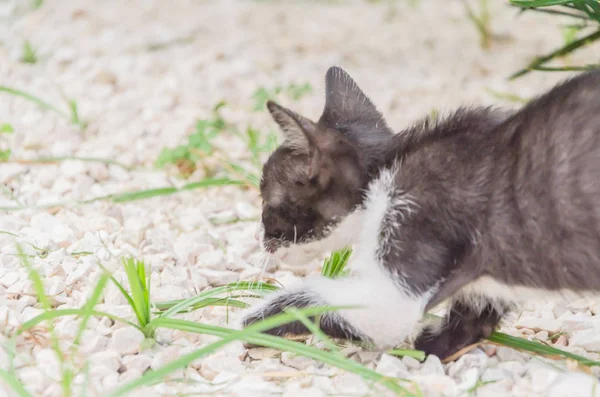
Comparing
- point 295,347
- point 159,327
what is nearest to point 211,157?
point 159,327

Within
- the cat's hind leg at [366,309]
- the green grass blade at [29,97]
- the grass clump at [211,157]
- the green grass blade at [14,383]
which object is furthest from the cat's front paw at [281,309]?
the green grass blade at [29,97]

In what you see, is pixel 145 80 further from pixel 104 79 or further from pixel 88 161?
pixel 88 161

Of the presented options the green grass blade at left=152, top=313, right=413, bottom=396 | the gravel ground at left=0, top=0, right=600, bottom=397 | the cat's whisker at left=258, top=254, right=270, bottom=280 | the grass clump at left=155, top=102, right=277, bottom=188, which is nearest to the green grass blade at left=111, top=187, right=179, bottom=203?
the gravel ground at left=0, top=0, right=600, bottom=397

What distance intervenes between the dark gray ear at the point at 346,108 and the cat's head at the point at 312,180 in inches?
0.6

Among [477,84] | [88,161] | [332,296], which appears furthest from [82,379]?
[477,84]

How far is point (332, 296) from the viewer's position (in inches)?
87.3

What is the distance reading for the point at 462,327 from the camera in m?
2.36

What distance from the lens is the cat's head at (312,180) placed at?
2.31 meters

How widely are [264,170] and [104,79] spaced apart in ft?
7.48

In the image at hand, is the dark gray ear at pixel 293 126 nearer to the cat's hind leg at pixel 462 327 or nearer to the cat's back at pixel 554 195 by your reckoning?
the cat's back at pixel 554 195

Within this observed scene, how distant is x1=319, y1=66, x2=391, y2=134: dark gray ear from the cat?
12 cm

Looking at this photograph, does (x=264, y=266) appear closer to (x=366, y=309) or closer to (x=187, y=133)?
(x=366, y=309)

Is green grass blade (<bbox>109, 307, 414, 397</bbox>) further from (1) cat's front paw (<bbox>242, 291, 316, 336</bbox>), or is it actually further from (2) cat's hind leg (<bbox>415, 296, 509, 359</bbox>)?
(2) cat's hind leg (<bbox>415, 296, 509, 359</bbox>)

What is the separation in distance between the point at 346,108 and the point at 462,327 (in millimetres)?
765
